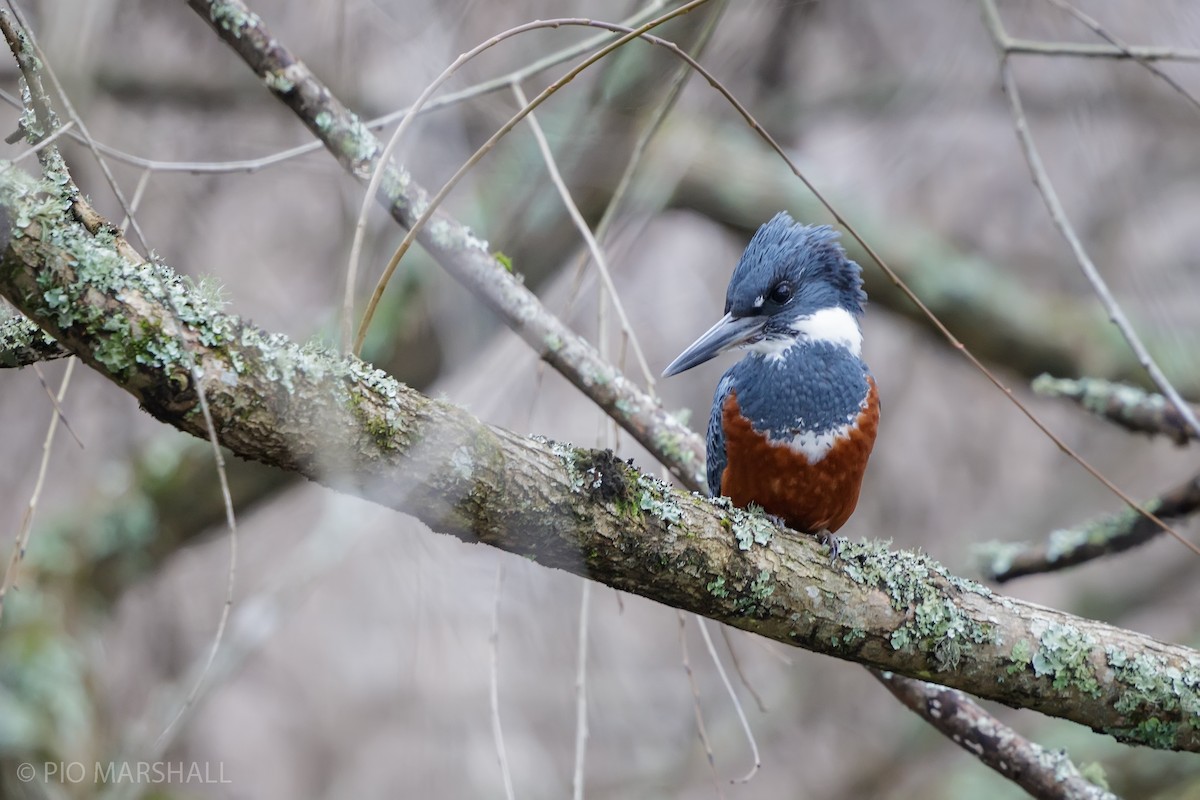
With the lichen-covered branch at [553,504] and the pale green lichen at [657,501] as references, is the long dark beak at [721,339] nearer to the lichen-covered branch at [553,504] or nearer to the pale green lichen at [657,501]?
the lichen-covered branch at [553,504]

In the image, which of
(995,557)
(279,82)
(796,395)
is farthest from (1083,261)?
(279,82)

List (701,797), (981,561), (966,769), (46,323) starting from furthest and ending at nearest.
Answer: (701,797) < (966,769) < (981,561) < (46,323)

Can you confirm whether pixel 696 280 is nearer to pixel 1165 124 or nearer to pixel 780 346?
pixel 1165 124

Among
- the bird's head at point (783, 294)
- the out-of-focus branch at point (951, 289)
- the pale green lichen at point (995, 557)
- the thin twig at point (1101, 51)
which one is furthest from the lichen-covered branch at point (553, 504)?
the out-of-focus branch at point (951, 289)

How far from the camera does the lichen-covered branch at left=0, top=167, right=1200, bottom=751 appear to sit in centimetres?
144

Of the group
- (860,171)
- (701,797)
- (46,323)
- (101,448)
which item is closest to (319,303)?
(101,448)

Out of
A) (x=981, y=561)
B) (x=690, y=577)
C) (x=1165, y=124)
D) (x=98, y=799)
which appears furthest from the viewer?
(x=1165, y=124)

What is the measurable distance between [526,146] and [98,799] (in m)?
3.31

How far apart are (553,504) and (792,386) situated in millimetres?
1284

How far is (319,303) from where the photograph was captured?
6.10 m

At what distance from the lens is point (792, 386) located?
9.59ft

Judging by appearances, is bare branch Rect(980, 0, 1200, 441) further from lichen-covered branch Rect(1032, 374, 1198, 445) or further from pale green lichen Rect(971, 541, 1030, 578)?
pale green lichen Rect(971, 541, 1030, 578)

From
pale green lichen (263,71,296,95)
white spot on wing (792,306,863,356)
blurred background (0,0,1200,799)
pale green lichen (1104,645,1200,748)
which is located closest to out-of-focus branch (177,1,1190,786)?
pale green lichen (263,71,296,95)

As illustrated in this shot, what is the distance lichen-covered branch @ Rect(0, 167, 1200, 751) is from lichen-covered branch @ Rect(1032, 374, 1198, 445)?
124 centimetres
